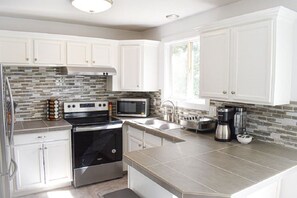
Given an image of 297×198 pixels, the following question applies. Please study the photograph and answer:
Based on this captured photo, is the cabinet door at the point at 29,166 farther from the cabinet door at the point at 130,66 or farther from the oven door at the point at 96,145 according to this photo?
the cabinet door at the point at 130,66

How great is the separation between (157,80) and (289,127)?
2.10 metres

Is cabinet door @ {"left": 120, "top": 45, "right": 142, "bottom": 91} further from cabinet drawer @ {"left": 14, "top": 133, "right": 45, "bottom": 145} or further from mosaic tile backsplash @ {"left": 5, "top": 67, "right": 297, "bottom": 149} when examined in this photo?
cabinet drawer @ {"left": 14, "top": 133, "right": 45, "bottom": 145}

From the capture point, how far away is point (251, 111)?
7.81 ft

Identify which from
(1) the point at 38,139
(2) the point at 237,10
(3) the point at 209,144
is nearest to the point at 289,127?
(3) the point at 209,144

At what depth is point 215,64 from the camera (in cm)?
237

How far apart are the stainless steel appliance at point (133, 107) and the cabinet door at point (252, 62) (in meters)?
1.75

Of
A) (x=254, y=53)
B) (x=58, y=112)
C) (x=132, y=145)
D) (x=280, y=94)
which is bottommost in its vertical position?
(x=132, y=145)

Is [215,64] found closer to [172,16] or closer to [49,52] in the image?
[172,16]

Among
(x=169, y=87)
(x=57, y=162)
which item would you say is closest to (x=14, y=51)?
(x=57, y=162)

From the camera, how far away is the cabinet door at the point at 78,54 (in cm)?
330

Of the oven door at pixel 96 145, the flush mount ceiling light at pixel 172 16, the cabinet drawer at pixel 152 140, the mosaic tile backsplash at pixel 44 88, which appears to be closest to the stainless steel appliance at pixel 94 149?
→ the oven door at pixel 96 145

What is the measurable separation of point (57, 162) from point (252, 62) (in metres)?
2.63

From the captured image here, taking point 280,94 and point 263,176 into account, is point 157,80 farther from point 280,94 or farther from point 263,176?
point 263,176

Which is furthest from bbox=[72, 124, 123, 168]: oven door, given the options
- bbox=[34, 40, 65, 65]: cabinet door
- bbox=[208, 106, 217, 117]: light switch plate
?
bbox=[208, 106, 217, 117]: light switch plate
